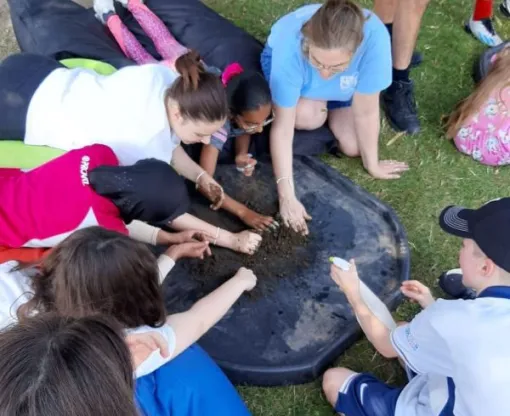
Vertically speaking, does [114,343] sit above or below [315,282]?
above

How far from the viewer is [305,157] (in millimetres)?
2807

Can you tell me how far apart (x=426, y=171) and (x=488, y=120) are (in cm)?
35

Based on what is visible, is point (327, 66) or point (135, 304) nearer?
point (135, 304)

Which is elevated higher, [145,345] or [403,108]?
[403,108]

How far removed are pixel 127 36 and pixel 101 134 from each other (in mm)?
970

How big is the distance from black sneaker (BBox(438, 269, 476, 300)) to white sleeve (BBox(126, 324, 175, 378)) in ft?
3.57

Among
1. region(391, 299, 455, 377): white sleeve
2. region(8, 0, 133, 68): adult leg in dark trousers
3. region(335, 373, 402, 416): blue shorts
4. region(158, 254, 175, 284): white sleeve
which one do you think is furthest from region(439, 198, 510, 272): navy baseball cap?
region(8, 0, 133, 68): adult leg in dark trousers

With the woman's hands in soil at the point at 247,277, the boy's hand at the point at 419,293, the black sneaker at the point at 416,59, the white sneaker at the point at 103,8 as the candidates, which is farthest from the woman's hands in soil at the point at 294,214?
the white sneaker at the point at 103,8

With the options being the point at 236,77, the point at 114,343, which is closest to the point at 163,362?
the point at 114,343

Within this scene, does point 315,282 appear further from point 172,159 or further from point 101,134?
point 101,134

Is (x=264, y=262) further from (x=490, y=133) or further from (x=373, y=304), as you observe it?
(x=490, y=133)

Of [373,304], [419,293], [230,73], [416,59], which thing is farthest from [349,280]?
[416,59]

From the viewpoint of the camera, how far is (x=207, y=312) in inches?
81.7

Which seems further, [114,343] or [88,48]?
[88,48]
